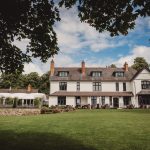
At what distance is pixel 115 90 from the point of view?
58031 millimetres

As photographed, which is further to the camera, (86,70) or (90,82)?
(86,70)

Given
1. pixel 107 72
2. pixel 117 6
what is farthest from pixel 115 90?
pixel 117 6

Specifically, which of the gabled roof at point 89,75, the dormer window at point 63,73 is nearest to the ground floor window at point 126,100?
the gabled roof at point 89,75

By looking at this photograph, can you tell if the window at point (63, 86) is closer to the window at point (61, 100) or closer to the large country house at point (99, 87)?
the large country house at point (99, 87)

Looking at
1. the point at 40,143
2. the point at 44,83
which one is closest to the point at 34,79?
the point at 44,83

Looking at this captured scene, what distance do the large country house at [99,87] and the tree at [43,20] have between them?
4306 cm

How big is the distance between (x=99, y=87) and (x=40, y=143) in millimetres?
46744

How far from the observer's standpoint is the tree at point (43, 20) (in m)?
9.43

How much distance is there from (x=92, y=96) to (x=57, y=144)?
4465 cm

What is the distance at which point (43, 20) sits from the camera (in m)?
11.1

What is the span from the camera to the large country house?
56406 millimetres

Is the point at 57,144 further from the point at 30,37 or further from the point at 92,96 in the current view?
the point at 92,96

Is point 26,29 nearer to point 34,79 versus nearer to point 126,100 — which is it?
point 126,100

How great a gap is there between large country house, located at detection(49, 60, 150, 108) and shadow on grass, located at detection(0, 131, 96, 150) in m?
41.4
